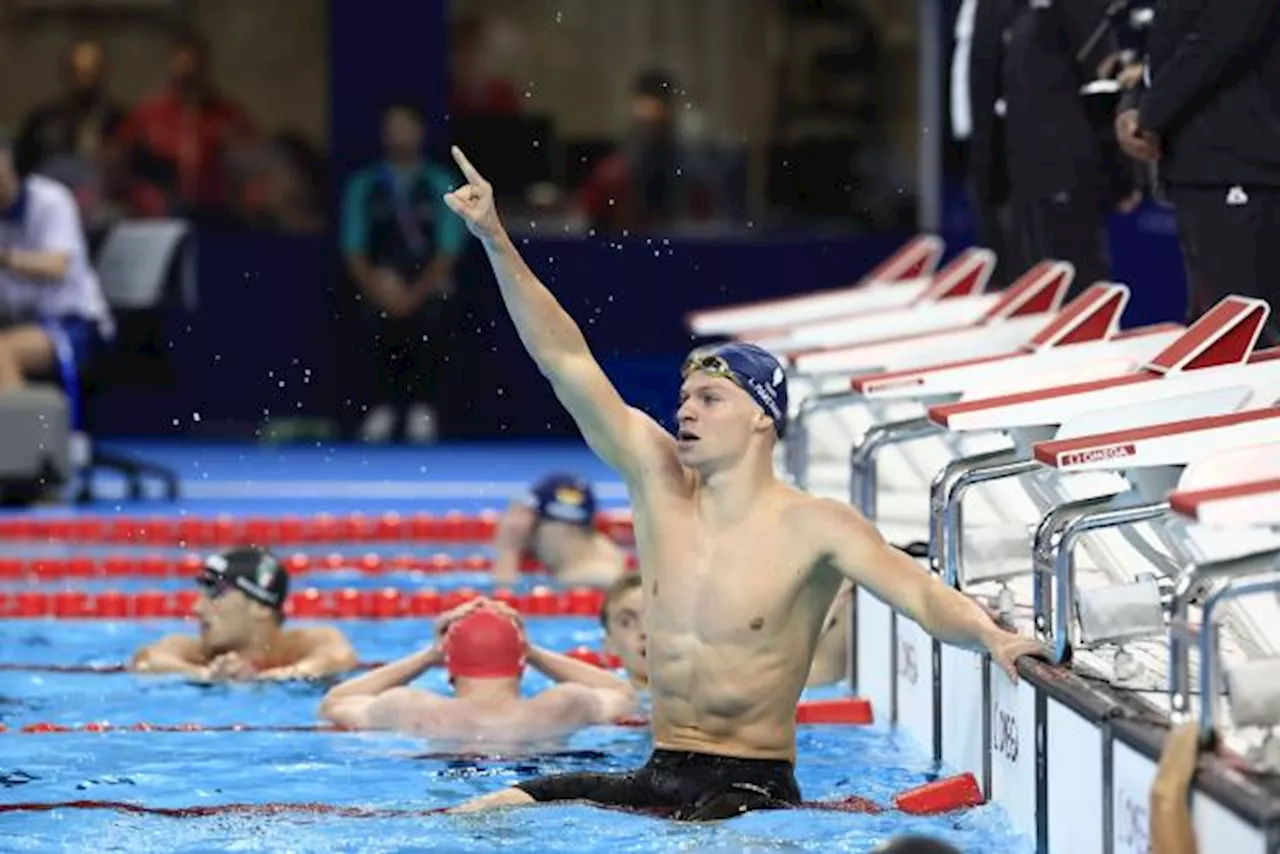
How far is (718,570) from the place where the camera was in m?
5.35

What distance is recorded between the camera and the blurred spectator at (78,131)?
1447cm

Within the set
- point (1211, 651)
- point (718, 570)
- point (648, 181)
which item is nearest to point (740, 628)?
point (718, 570)

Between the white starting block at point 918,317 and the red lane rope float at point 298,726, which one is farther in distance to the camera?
the white starting block at point 918,317

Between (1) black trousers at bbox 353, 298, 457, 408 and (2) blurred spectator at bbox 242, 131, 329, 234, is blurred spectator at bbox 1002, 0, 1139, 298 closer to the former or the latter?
(1) black trousers at bbox 353, 298, 457, 408

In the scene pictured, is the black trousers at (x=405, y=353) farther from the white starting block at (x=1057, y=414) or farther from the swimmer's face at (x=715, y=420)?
the swimmer's face at (x=715, y=420)

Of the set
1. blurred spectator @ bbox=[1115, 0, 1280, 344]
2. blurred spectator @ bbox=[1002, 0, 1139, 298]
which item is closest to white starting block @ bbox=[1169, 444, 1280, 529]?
blurred spectator @ bbox=[1115, 0, 1280, 344]

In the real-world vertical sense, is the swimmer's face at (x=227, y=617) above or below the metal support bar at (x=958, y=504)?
below

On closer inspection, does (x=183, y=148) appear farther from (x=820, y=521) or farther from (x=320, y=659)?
(x=820, y=521)

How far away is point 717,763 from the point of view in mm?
5332

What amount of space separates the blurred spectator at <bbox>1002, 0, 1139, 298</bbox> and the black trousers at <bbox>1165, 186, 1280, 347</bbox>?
1954 millimetres

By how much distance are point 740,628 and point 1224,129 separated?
222 centimetres

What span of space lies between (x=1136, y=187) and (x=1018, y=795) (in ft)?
13.5

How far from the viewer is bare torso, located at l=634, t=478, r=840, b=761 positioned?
533 centimetres

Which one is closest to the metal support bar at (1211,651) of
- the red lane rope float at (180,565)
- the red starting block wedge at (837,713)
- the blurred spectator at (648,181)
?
the red starting block wedge at (837,713)
